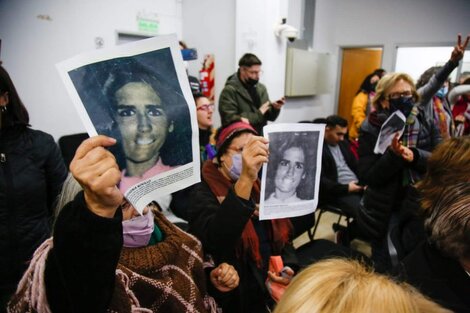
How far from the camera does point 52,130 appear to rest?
11.3 ft

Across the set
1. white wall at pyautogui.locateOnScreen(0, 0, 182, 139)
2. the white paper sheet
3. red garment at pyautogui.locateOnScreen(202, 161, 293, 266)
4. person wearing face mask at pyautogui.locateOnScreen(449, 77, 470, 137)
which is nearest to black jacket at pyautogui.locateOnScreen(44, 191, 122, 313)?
red garment at pyautogui.locateOnScreen(202, 161, 293, 266)

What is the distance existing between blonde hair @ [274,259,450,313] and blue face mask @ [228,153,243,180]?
2.77 ft

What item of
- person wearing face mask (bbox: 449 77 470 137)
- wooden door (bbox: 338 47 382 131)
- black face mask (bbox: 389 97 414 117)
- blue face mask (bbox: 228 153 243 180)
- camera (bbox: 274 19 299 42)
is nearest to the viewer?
blue face mask (bbox: 228 153 243 180)

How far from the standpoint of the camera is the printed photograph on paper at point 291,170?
1.17 m

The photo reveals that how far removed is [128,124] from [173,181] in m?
0.16

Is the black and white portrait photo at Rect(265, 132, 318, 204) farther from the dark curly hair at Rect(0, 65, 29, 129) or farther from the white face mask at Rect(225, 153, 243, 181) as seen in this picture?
the dark curly hair at Rect(0, 65, 29, 129)

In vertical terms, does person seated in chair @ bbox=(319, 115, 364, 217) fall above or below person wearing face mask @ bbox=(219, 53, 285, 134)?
below

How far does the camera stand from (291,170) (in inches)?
48.9

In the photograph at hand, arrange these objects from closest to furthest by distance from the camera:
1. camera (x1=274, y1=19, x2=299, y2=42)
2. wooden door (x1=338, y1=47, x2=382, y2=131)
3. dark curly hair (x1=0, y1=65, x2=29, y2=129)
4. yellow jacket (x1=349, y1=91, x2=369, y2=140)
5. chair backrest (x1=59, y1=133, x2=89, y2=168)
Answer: dark curly hair (x1=0, y1=65, x2=29, y2=129) < chair backrest (x1=59, y1=133, x2=89, y2=168) < camera (x1=274, y1=19, x2=299, y2=42) < yellow jacket (x1=349, y1=91, x2=369, y2=140) < wooden door (x1=338, y1=47, x2=382, y2=131)

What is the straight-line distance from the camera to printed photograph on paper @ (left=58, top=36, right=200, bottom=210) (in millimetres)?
588

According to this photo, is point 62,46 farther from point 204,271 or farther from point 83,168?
point 83,168

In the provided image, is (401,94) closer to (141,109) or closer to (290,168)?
(290,168)

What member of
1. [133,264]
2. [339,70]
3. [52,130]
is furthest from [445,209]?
[339,70]

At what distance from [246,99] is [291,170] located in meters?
2.20
